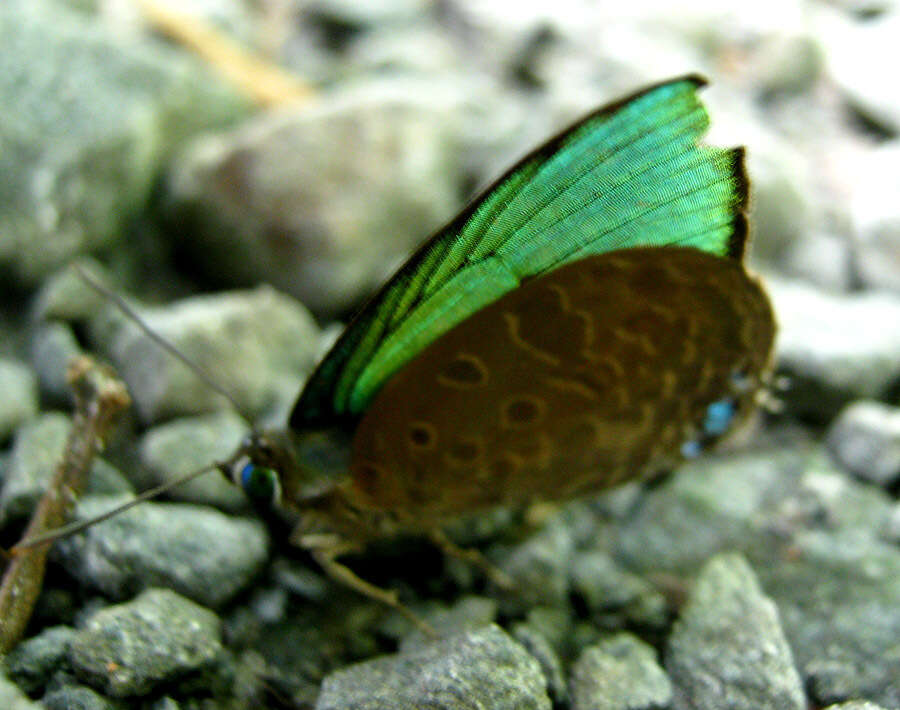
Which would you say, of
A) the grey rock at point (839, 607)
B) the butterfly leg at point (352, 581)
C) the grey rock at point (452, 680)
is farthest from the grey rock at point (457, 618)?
the grey rock at point (839, 607)

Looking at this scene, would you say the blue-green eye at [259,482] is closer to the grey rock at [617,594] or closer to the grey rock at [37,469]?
the grey rock at [37,469]

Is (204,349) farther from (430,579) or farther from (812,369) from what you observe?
(812,369)

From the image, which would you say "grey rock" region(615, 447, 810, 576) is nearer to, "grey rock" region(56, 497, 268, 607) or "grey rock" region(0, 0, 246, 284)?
"grey rock" region(56, 497, 268, 607)

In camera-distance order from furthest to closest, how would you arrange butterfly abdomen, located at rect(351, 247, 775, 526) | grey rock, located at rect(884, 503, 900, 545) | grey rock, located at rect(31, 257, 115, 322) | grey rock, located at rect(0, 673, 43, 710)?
grey rock, located at rect(31, 257, 115, 322), grey rock, located at rect(884, 503, 900, 545), butterfly abdomen, located at rect(351, 247, 775, 526), grey rock, located at rect(0, 673, 43, 710)

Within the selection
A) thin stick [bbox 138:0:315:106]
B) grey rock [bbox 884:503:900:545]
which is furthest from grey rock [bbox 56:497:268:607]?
thin stick [bbox 138:0:315:106]

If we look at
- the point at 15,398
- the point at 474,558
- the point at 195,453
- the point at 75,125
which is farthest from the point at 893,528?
the point at 75,125
